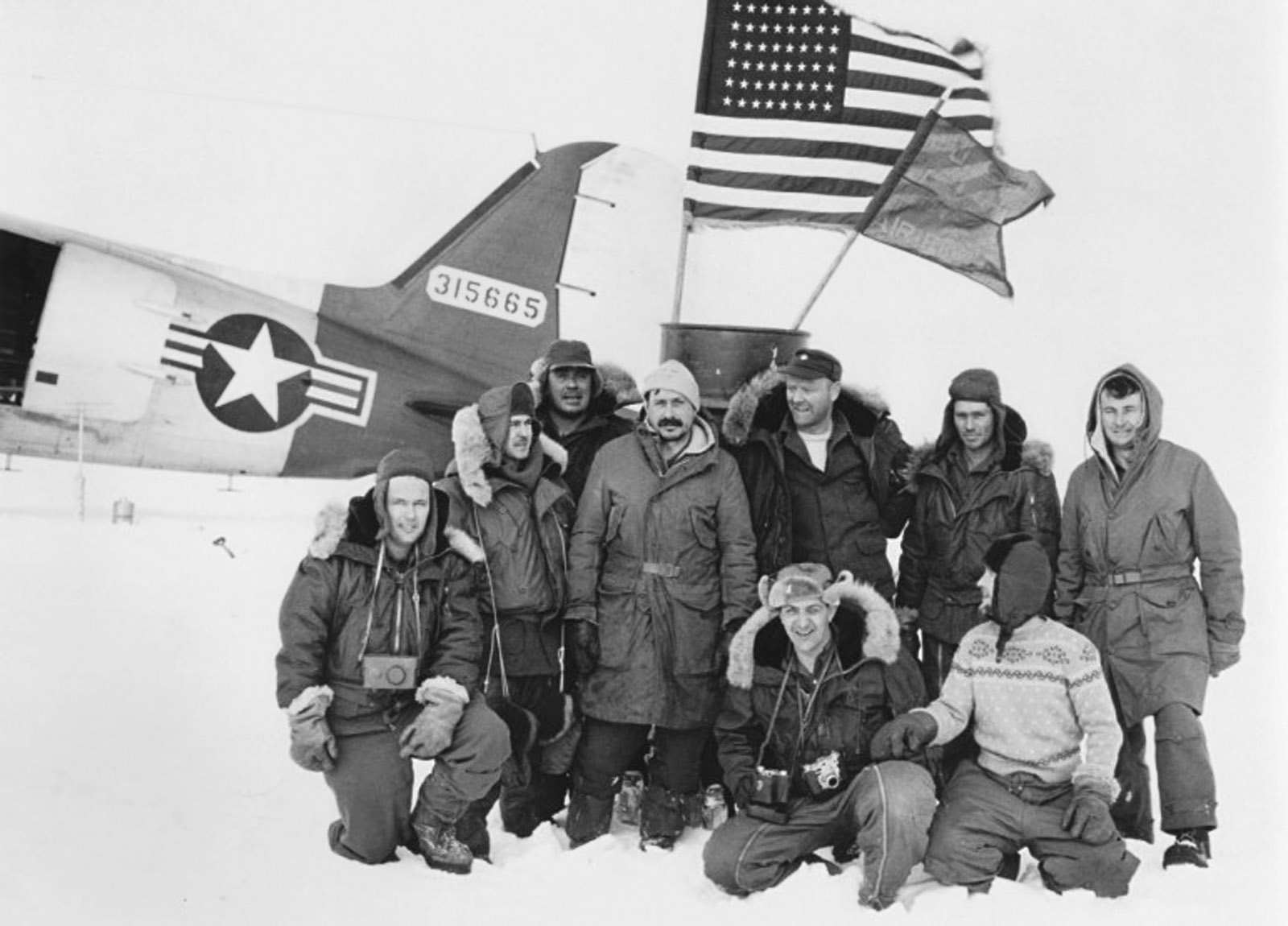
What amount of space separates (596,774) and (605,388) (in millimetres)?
1441

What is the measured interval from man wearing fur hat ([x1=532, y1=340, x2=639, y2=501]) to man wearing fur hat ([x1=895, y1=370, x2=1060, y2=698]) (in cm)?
116

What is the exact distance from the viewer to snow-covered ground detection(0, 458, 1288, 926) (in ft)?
11.6

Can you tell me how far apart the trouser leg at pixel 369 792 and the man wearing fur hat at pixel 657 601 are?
644 millimetres

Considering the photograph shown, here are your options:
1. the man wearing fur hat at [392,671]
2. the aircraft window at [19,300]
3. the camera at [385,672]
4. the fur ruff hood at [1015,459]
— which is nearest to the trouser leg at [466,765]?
the man wearing fur hat at [392,671]

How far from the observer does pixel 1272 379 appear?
5.29m

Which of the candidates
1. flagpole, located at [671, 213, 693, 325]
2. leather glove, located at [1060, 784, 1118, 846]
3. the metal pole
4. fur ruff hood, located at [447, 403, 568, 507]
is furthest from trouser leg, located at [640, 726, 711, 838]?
the metal pole

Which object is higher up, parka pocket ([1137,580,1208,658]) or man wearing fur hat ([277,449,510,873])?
parka pocket ([1137,580,1208,658])

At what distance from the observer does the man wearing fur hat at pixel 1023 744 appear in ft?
11.1

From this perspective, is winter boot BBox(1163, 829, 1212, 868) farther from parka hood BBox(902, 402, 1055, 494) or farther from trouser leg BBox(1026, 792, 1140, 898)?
parka hood BBox(902, 402, 1055, 494)

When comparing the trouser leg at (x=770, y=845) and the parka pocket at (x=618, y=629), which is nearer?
the trouser leg at (x=770, y=845)

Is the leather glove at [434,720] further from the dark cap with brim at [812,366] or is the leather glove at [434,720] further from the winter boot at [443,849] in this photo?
the dark cap with brim at [812,366]

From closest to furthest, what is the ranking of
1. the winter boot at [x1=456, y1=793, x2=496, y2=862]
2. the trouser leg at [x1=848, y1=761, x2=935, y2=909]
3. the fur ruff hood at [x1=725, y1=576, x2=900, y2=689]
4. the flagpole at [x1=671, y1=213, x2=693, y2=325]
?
the trouser leg at [x1=848, y1=761, x2=935, y2=909], the fur ruff hood at [x1=725, y1=576, x2=900, y2=689], the winter boot at [x1=456, y1=793, x2=496, y2=862], the flagpole at [x1=671, y1=213, x2=693, y2=325]

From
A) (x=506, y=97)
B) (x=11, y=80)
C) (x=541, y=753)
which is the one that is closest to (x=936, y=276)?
(x=506, y=97)

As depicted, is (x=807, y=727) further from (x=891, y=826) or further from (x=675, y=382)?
(x=675, y=382)
